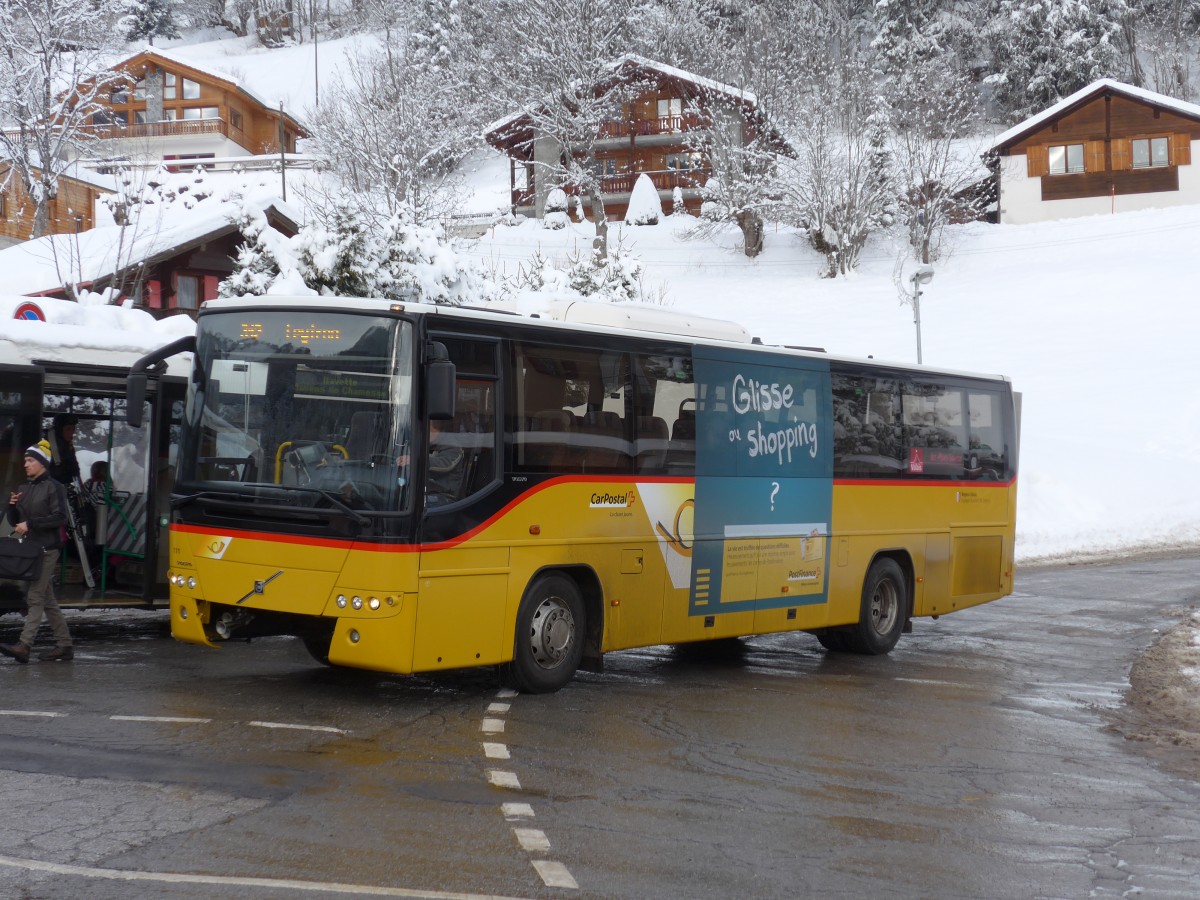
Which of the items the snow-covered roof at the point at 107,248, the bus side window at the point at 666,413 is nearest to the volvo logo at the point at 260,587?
the bus side window at the point at 666,413

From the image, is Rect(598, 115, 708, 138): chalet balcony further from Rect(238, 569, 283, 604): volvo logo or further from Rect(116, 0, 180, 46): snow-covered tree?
Rect(238, 569, 283, 604): volvo logo

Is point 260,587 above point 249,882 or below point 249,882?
above

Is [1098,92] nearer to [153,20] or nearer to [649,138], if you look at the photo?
[649,138]

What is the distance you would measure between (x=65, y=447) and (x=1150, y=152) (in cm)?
6006

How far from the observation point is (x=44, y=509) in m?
11.5

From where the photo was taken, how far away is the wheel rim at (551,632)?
10.6 m

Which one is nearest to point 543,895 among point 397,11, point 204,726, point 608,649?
point 204,726

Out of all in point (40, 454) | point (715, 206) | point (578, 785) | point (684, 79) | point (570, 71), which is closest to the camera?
point (578, 785)

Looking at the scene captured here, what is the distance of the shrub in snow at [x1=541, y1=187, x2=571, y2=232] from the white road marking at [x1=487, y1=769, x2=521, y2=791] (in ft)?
188

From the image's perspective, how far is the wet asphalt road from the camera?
20.2ft

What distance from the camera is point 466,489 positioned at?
9984 millimetres

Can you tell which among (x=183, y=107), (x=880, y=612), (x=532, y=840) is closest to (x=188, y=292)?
(x=880, y=612)

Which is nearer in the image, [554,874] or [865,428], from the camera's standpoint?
[554,874]

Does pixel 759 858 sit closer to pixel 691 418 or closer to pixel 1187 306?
pixel 691 418
